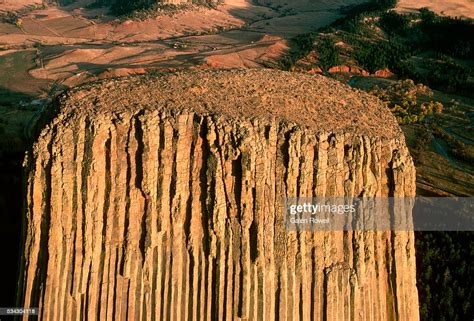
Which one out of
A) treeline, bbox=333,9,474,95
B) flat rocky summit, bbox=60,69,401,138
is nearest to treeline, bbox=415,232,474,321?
flat rocky summit, bbox=60,69,401,138

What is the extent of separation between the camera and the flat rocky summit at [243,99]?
529 inches

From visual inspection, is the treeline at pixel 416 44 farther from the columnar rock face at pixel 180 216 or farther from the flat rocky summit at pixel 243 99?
A: the columnar rock face at pixel 180 216

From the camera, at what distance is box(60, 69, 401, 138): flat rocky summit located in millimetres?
13430

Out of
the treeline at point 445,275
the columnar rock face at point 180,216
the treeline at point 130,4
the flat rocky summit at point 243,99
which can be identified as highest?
the treeline at point 130,4

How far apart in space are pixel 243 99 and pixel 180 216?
3955 mm

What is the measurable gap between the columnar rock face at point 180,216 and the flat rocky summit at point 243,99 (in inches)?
5.2

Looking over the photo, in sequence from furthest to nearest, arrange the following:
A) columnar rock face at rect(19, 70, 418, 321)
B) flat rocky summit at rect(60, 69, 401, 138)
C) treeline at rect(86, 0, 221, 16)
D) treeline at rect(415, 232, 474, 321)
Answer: treeline at rect(86, 0, 221, 16) → treeline at rect(415, 232, 474, 321) → flat rocky summit at rect(60, 69, 401, 138) → columnar rock face at rect(19, 70, 418, 321)

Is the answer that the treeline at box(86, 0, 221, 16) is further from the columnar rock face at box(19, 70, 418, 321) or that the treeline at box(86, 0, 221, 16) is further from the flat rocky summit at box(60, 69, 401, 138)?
the columnar rock face at box(19, 70, 418, 321)

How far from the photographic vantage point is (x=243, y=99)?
14.1 m

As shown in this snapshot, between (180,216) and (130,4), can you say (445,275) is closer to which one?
(180,216)

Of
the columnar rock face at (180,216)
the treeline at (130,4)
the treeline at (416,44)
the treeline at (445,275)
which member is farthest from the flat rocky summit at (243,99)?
the treeline at (130,4)

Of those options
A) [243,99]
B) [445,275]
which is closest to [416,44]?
[445,275]

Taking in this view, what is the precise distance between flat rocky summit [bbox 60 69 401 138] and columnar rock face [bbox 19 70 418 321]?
0.13 m

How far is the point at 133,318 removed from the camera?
42.9 feet
